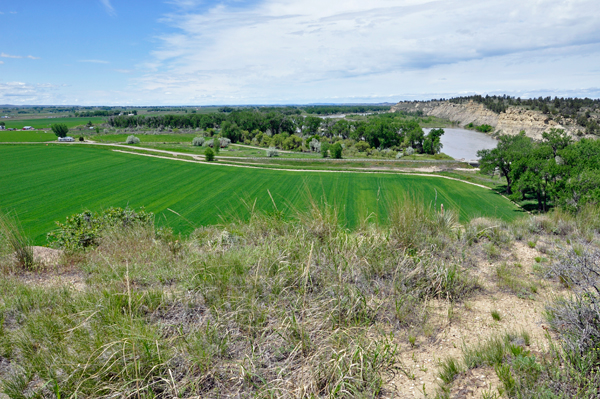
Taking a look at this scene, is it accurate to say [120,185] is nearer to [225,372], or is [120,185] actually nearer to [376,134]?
[225,372]

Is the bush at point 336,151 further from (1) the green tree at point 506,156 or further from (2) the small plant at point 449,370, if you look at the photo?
(2) the small plant at point 449,370

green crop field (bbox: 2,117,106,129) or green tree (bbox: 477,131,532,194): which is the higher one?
green crop field (bbox: 2,117,106,129)

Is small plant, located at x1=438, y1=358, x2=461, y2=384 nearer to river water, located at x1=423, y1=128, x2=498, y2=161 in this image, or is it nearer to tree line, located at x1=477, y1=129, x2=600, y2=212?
tree line, located at x1=477, y1=129, x2=600, y2=212

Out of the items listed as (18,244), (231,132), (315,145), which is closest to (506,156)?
(18,244)

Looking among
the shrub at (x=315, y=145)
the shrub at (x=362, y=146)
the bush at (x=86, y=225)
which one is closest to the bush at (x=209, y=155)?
the shrub at (x=315, y=145)

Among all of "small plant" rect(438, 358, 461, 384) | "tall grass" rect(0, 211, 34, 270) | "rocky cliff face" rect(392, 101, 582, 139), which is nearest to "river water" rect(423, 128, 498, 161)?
"rocky cliff face" rect(392, 101, 582, 139)
